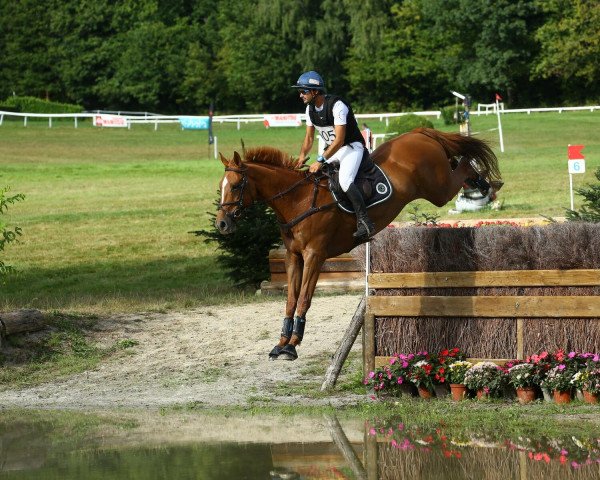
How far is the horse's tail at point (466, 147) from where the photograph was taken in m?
12.6

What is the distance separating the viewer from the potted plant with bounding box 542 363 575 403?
430 inches

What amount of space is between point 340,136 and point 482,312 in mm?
2204

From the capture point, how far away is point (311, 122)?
39.0 feet

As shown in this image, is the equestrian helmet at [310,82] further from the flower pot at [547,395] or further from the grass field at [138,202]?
the flower pot at [547,395]

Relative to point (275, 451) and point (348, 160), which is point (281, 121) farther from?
point (275, 451)

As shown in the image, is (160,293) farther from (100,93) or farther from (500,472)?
(100,93)

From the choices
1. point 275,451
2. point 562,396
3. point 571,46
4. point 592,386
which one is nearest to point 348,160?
point 562,396

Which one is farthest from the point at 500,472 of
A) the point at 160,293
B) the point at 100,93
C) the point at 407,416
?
the point at 100,93

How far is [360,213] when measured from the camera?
37.6 feet

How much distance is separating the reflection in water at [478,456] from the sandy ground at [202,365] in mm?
2125

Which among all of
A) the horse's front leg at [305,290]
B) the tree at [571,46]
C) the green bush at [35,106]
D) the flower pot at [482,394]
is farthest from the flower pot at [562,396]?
the green bush at [35,106]

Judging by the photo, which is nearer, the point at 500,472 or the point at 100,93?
the point at 500,472

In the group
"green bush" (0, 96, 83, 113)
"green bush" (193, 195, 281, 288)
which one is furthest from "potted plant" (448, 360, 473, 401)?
"green bush" (0, 96, 83, 113)

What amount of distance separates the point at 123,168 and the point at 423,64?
39.3 metres
